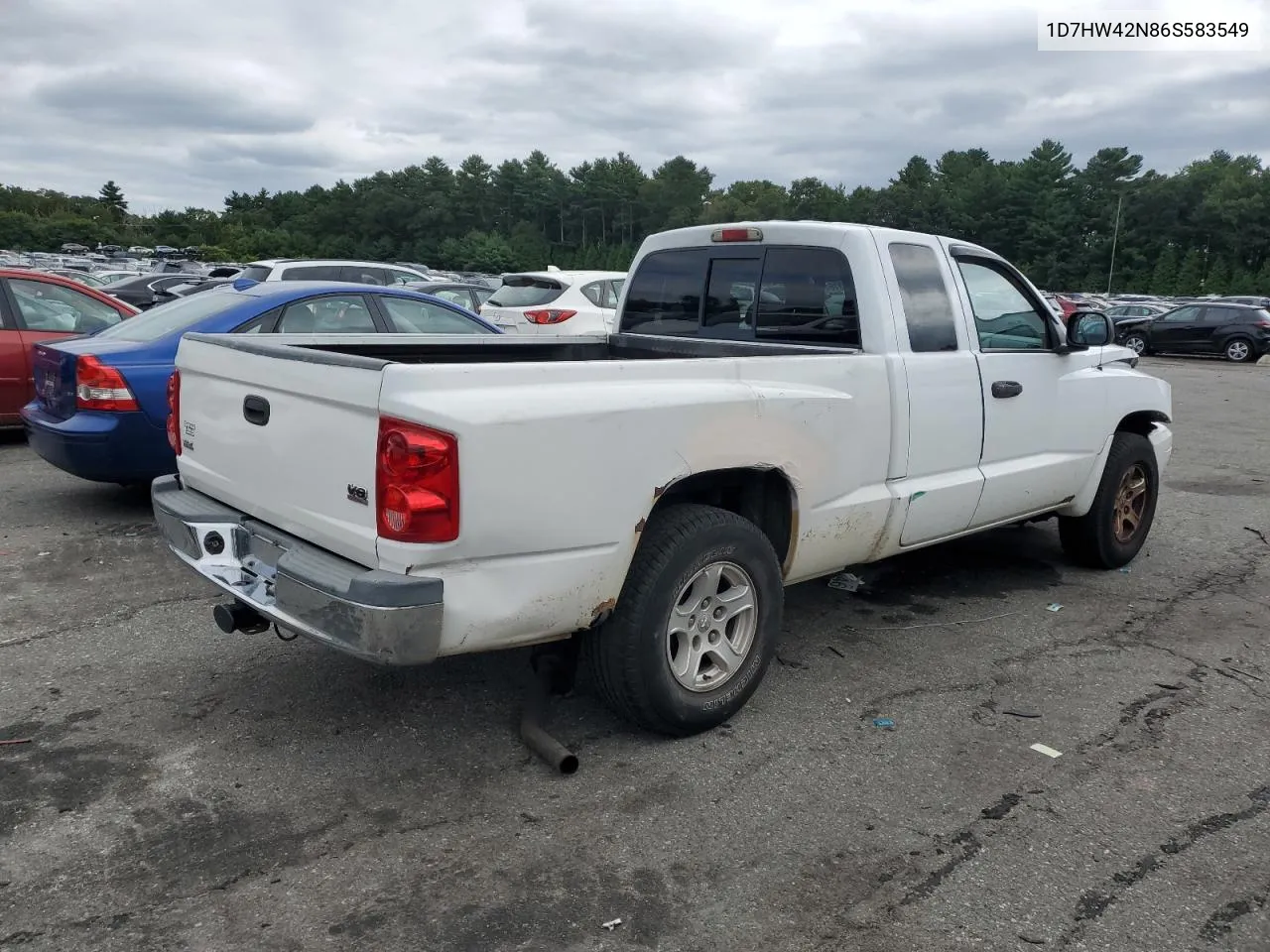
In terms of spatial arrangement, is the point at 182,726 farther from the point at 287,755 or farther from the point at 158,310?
the point at 158,310

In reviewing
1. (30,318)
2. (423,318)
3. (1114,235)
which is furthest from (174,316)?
(1114,235)

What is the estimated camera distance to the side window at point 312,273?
15290 millimetres

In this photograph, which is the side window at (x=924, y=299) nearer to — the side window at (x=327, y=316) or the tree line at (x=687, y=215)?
the side window at (x=327, y=316)

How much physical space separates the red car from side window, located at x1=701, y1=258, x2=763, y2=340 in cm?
618

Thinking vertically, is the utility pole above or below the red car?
above

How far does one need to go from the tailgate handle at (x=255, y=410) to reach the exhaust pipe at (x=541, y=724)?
132 cm

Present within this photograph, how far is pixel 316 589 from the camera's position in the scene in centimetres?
299

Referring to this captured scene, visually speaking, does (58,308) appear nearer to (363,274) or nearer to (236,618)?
(236,618)

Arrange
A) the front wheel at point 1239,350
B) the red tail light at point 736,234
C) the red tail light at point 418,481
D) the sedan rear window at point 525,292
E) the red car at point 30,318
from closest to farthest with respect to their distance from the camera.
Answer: the red tail light at point 418,481 < the red tail light at point 736,234 < the red car at point 30,318 < the sedan rear window at point 525,292 < the front wheel at point 1239,350

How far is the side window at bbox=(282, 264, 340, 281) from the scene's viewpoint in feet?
50.2

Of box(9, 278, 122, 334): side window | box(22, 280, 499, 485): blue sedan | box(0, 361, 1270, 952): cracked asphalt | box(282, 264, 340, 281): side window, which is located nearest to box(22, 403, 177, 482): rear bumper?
box(22, 280, 499, 485): blue sedan

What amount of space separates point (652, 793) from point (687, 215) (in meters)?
112

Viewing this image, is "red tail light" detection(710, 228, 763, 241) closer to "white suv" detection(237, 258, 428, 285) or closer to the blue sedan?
the blue sedan

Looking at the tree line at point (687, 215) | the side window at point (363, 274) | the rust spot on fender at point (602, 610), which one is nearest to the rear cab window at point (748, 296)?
the rust spot on fender at point (602, 610)
